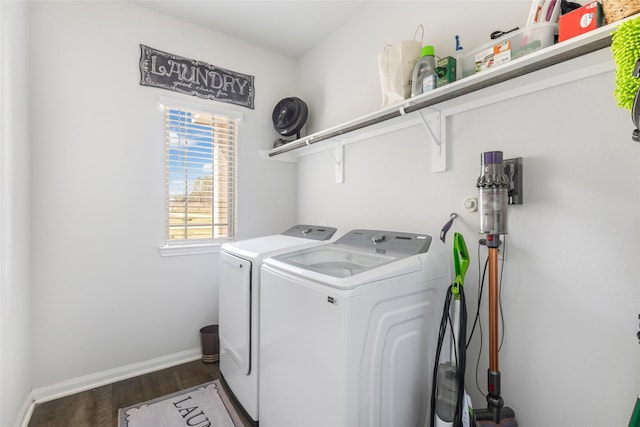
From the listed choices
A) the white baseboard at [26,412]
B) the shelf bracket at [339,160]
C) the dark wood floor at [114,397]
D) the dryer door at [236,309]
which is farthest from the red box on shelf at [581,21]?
the white baseboard at [26,412]

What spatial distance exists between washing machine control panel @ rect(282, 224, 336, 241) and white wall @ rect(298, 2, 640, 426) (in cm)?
61

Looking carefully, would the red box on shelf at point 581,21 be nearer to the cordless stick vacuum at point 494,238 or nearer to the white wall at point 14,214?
the cordless stick vacuum at point 494,238

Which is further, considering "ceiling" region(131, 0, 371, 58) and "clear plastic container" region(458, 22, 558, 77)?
"ceiling" region(131, 0, 371, 58)

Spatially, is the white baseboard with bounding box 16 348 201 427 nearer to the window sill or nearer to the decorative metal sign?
the window sill

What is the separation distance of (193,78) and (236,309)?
192 cm

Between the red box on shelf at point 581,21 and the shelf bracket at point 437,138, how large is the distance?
59 cm

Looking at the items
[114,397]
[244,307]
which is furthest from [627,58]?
[114,397]

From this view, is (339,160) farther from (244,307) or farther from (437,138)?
(244,307)

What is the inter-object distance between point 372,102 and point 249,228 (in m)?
1.55

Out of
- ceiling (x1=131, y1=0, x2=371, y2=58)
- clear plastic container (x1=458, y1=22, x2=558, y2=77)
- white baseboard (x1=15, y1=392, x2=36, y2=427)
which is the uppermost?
ceiling (x1=131, y1=0, x2=371, y2=58)

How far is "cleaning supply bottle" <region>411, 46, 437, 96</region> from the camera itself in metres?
1.46

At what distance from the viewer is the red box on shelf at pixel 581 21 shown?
96 centimetres

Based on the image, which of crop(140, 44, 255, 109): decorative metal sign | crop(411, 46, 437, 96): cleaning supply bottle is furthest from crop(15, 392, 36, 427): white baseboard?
crop(411, 46, 437, 96): cleaning supply bottle

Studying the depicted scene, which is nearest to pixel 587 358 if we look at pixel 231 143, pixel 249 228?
pixel 249 228
